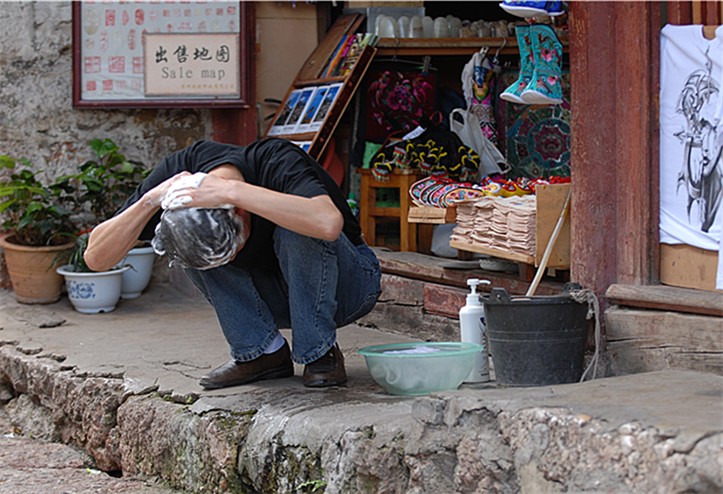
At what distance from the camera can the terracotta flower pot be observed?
579 cm

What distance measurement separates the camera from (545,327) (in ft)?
10.8

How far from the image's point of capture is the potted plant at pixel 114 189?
233 inches

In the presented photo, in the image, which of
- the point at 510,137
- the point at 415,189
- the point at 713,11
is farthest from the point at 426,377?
the point at 510,137

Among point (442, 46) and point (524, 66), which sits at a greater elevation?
point (442, 46)

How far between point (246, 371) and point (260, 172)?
0.72 m

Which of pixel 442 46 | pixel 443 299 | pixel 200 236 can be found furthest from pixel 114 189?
pixel 200 236

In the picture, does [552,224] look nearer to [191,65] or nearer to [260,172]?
[260,172]

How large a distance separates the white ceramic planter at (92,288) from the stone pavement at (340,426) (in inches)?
27.9

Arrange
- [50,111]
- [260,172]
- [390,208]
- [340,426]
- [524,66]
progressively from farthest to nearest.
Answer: [50,111] → [390,208] → [524,66] → [260,172] → [340,426]

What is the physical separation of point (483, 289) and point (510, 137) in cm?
190

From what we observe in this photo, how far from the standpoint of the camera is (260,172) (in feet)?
11.1

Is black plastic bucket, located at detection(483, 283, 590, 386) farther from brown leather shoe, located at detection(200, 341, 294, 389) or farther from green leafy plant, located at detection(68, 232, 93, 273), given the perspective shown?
green leafy plant, located at detection(68, 232, 93, 273)

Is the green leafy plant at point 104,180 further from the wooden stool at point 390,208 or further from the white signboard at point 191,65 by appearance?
the wooden stool at point 390,208

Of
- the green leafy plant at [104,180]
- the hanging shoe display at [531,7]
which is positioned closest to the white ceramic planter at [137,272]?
the green leafy plant at [104,180]
